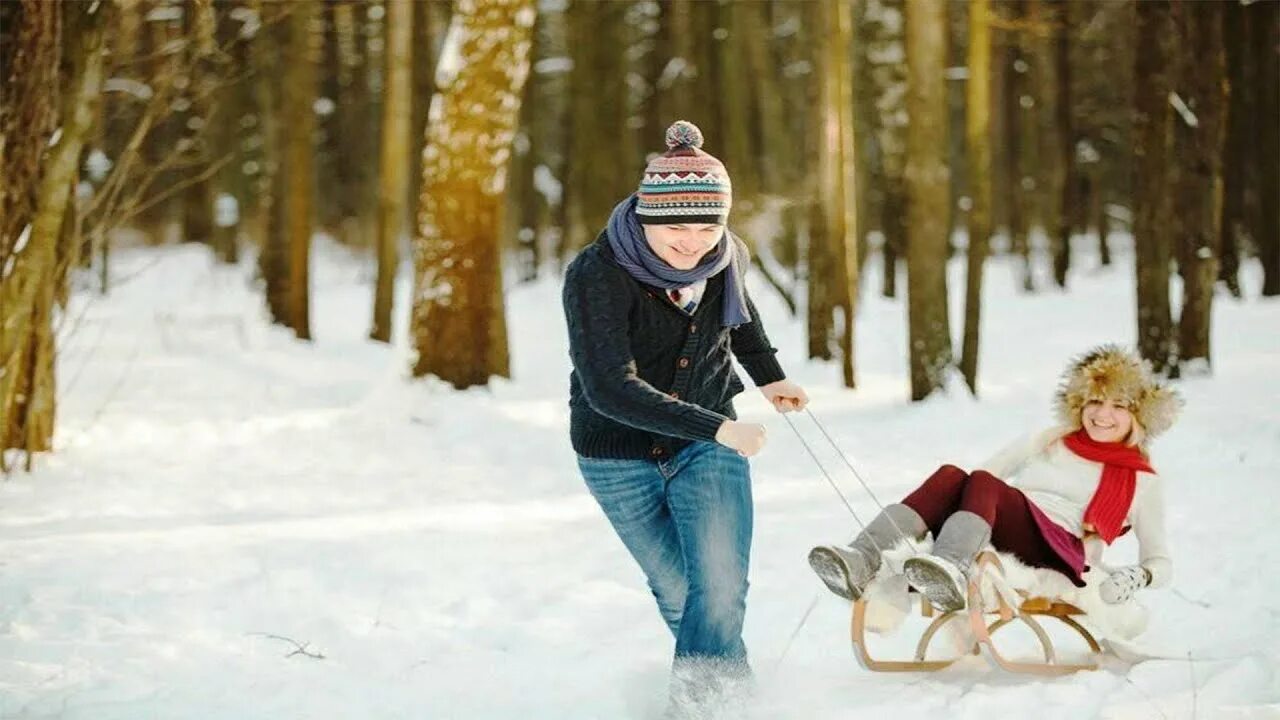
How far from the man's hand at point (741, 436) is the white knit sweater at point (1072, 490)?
72.0 inches

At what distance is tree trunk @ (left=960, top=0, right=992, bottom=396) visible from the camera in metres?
12.1

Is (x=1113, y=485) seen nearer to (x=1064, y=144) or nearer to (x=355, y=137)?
(x=1064, y=144)

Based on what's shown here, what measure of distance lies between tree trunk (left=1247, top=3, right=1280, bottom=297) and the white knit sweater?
15.9 meters

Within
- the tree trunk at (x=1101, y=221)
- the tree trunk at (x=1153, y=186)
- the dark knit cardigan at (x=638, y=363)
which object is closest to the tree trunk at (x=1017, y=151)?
the tree trunk at (x=1101, y=221)

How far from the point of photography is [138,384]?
12.0m

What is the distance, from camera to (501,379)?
1176cm

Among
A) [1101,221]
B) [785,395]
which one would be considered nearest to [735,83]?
[1101,221]

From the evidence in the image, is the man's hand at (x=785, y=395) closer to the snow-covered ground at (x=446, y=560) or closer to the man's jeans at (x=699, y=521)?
the man's jeans at (x=699, y=521)

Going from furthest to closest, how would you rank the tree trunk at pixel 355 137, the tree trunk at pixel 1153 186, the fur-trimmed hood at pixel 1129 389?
the tree trunk at pixel 355 137
the tree trunk at pixel 1153 186
the fur-trimmed hood at pixel 1129 389

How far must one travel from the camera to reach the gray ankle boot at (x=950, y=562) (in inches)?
169

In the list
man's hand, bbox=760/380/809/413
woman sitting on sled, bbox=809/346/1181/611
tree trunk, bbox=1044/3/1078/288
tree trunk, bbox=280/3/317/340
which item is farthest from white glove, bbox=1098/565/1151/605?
tree trunk, bbox=1044/3/1078/288

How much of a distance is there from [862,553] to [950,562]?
0.29 m

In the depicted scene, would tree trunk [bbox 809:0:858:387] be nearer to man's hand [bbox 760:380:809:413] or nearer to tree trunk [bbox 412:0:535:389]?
tree trunk [bbox 412:0:535:389]

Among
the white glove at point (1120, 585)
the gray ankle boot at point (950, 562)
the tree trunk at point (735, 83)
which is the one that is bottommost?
the white glove at point (1120, 585)
